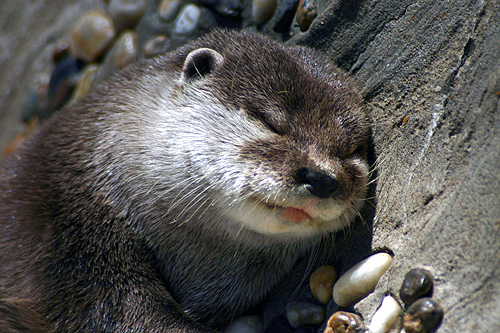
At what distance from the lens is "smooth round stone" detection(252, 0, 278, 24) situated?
2900mm

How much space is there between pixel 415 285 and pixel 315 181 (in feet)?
1.69

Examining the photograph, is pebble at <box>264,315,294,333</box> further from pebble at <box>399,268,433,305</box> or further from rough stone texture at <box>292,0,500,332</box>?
pebble at <box>399,268,433,305</box>

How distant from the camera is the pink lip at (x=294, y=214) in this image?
1.83 metres

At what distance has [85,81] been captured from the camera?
Result: 4.14 meters

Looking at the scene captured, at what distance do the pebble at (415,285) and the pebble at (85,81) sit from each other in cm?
332

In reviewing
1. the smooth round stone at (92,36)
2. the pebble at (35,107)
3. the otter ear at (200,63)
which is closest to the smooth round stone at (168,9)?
the smooth round stone at (92,36)

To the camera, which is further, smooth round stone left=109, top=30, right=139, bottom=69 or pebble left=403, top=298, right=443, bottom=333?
smooth round stone left=109, top=30, right=139, bottom=69

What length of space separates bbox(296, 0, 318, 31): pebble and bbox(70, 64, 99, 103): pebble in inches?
85.0

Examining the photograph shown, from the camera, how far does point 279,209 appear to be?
183 cm

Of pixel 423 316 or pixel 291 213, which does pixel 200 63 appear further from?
pixel 423 316

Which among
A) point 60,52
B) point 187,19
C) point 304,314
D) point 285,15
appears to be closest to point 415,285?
point 304,314

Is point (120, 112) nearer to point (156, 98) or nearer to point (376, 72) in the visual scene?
point (156, 98)

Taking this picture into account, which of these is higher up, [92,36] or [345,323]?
[345,323]

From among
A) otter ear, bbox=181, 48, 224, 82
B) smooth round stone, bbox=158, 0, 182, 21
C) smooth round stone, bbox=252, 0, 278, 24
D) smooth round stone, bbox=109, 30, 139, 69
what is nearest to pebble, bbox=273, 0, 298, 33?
smooth round stone, bbox=252, 0, 278, 24
